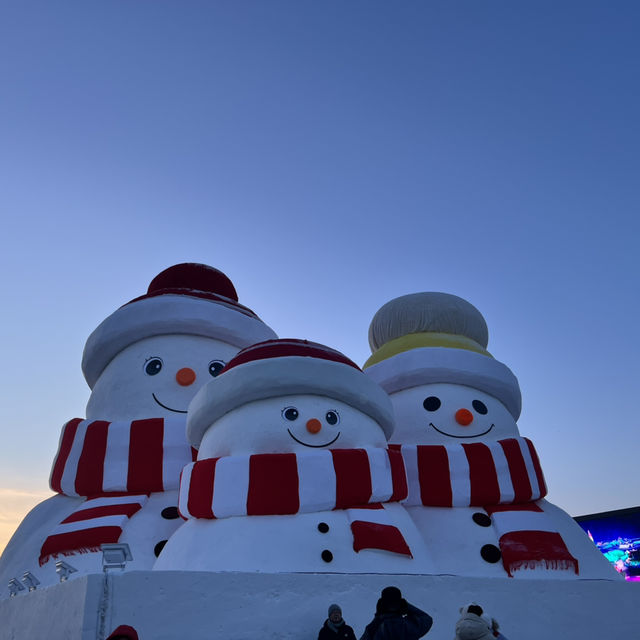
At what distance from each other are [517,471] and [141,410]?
169 inches

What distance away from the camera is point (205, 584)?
453 cm

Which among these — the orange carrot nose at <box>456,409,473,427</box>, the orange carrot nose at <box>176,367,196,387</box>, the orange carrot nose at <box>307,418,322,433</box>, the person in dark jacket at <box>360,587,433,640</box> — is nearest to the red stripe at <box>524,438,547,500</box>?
the orange carrot nose at <box>456,409,473,427</box>

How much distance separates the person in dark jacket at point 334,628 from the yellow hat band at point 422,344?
462 centimetres

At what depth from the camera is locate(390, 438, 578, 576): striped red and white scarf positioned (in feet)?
22.8

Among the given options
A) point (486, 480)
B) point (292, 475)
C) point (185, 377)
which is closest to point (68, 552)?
point (185, 377)

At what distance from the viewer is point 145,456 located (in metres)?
7.21

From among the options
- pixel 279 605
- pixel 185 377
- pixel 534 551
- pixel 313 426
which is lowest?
pixel 279 605

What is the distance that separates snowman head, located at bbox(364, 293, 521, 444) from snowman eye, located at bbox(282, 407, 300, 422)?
6.93 feet

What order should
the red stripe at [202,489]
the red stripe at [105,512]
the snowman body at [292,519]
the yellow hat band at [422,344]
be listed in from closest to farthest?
the snowman body at [292,519] < the red stripe at [202,489] < the red stripe at [105,512] < the yellow hat band at [422,344]

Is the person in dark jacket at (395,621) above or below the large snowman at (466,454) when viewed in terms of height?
below

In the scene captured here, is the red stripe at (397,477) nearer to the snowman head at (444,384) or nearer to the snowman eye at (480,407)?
the snowman head at (444,384)

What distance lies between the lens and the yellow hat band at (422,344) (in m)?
8.47

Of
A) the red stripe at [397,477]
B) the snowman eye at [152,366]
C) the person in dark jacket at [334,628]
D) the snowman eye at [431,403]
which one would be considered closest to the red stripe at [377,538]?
the red stripe at [397,477]

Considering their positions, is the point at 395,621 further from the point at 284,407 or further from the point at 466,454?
the point at 466,454
